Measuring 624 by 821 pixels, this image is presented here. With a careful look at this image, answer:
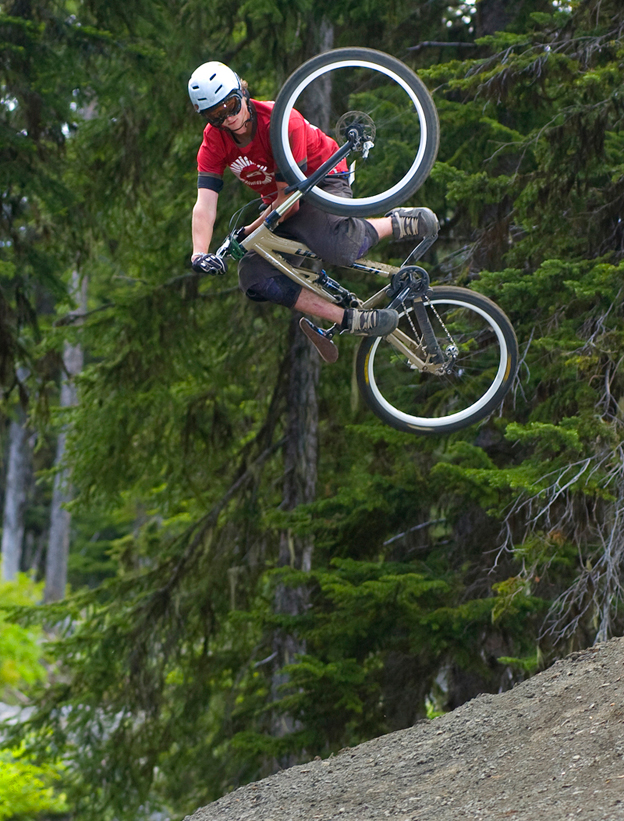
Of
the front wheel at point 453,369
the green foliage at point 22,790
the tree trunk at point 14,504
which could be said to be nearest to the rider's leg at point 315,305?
the front wheel at point 453,369

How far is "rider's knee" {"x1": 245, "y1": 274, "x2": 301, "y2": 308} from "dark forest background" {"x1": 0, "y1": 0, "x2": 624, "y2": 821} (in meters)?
1.40

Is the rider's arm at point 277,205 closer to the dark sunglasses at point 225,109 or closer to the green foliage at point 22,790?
the dark sunglasses at point 225,109

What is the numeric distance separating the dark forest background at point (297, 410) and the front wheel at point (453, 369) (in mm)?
276

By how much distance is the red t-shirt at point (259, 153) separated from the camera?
4895 mm

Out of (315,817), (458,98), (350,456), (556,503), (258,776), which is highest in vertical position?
(458,98)

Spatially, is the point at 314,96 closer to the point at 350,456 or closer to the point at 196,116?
the point at 196,116

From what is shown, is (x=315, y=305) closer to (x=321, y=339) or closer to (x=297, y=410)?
(x=321, y=339)

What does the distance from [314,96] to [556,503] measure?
164 inches

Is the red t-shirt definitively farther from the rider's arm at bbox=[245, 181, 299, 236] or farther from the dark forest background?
the dark forest background

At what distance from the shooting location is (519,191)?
6.41 metres

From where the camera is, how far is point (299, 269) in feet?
17.1

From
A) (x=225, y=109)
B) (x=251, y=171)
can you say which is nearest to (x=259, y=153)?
(x=251, y=171)

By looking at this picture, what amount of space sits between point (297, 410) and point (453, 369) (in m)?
2.87

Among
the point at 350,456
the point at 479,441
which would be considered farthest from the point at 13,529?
the point at 479,441
